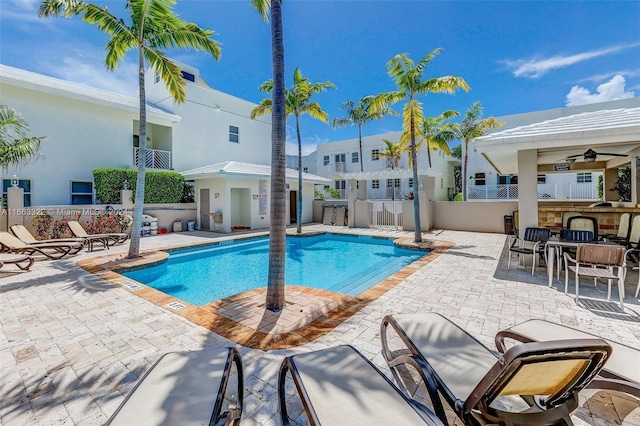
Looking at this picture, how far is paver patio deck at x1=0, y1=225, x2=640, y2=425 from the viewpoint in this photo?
2709 millimetres

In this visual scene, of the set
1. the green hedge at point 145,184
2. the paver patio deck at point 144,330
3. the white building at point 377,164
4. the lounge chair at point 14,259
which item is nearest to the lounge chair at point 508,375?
the paver patio deck at point 144,330

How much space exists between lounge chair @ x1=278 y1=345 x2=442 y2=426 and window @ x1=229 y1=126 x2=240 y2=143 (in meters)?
22.5

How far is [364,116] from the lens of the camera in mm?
24984

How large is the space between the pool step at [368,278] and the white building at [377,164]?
1643 centimetres

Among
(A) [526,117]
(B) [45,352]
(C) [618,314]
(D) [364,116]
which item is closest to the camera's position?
(B) [45,352]

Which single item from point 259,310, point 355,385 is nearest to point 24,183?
point 259,310

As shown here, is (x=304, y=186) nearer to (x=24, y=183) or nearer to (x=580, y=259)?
(x=24, y=183)

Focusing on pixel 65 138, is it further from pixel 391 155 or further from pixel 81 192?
pixel 391 155

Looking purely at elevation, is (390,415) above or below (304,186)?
below

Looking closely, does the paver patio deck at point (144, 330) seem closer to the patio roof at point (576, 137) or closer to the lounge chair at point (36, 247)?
the lounge chair at point (36, 247)

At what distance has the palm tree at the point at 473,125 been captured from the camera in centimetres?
2252

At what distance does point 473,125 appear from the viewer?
23016 mm

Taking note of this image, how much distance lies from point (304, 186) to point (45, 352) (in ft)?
58.8

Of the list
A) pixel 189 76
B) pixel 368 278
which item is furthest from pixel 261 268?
pixel 189 76
